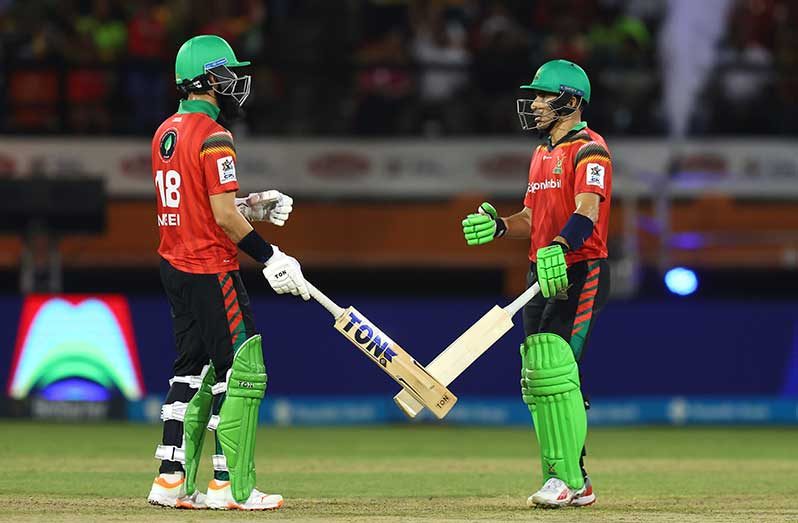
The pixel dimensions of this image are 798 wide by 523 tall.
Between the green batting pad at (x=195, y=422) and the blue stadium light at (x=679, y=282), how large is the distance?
7319 mm

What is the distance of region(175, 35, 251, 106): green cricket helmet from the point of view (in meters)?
8.55

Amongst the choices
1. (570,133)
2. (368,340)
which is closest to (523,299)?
(368,340)

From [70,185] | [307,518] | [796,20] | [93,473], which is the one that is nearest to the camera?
[307,518]

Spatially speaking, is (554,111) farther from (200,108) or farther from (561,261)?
(200,108)

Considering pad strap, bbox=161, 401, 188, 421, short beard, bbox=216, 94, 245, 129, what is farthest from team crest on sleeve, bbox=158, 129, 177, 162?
pad strap, bbox=161, 401, 188, 421

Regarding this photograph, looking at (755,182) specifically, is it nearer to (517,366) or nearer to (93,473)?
(517,366)

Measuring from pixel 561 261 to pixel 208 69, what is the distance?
2044mm

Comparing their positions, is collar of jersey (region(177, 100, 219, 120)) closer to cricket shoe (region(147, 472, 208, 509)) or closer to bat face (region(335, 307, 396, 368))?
bat face (region(335, 307, 396, 368))

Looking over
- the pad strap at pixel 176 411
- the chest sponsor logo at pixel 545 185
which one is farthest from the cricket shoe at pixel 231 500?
the chest sponsor logo at pixel 545 185

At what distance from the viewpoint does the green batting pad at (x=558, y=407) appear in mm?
8594

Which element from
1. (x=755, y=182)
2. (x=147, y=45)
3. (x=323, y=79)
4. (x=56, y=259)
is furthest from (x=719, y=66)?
(x=56, y=259)

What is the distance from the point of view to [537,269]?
8430 mm

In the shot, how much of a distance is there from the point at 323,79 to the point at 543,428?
9.63 metres

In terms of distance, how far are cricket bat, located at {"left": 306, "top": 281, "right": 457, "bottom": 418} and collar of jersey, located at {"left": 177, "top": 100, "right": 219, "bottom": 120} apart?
1.06m
